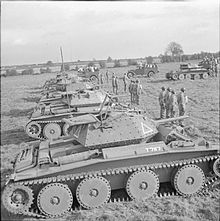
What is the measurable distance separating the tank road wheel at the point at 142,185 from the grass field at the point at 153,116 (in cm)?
16

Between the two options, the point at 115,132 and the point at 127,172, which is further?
the point at 115,132

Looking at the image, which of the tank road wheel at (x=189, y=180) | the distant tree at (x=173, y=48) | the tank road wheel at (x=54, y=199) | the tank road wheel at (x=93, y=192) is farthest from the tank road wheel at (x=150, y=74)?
the tank road wheel at (x=54, y=199)

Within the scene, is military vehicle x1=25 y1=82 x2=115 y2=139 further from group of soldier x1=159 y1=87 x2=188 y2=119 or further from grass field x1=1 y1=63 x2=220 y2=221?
group of soldier x1=159 y1=87 x2=188 y2=119

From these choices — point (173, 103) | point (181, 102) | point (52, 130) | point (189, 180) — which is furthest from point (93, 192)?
point (181, 102)

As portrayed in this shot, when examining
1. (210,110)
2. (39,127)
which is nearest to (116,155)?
(39,127)

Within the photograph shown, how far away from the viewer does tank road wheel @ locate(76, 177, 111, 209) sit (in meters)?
5.62

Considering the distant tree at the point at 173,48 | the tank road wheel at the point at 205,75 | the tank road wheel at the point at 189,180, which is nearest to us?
the tank road wheel at the point at 189,180

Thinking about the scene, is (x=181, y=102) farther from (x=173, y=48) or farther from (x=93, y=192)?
(x=93, y=192)

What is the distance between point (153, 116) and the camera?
13.1 metres

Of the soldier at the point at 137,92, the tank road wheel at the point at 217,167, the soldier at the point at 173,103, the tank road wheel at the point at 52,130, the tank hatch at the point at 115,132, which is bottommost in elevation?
the tank road wheel at the point at 217,167

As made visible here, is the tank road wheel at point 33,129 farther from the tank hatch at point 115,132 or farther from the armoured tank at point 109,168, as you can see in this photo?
the tank hatch at point 115,132

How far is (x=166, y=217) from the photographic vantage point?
17.2 feet

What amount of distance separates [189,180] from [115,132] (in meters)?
1.69

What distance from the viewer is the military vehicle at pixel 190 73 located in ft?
78.0
